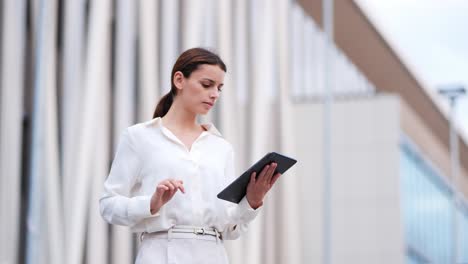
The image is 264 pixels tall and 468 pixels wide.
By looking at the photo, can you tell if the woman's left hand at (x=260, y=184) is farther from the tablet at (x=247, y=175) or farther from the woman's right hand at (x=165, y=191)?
the woman's right hand at (x=165, y=191)

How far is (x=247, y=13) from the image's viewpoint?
21.0m

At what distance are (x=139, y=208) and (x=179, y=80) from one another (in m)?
0.58

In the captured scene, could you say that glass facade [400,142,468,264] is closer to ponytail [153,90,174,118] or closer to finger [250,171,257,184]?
ponytail [153,90,174,118]

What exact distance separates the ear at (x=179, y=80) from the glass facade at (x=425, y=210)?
27015 mm

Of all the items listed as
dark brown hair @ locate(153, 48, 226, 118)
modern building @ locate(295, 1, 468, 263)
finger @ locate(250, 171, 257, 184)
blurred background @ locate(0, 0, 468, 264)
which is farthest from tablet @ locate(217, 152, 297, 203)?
modern building @ locate(295, 1, 468, 263)

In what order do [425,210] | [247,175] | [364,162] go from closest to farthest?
[247,175], [364,162], [425,210]

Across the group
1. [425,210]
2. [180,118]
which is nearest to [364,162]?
[425,210]

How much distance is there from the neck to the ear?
0.07 meters

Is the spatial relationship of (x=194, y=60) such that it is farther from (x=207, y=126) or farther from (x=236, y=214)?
(x=236, y=214)

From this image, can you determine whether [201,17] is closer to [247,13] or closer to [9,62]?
[247,13]

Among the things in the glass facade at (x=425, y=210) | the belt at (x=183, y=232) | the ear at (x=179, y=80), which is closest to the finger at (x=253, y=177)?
the belt at (x=183, y=232)

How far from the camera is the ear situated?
425cm

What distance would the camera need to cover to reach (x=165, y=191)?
386cm

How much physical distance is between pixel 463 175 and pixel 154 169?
45870 millimetres
